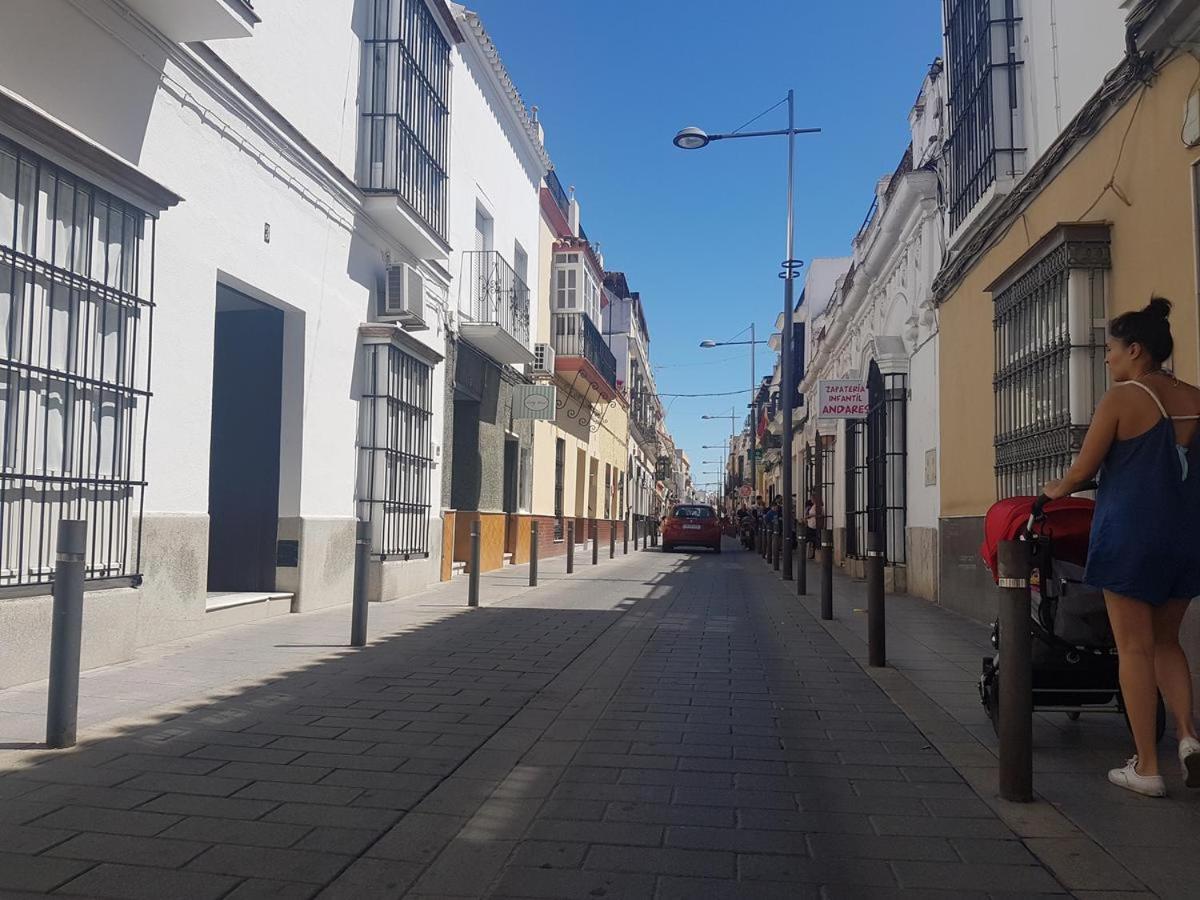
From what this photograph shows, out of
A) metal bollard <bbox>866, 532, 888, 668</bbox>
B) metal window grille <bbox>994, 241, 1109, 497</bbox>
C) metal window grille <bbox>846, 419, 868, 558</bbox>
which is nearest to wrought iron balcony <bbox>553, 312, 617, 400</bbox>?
metal window grille <bbox>846, 419, 868, 558</bbox>

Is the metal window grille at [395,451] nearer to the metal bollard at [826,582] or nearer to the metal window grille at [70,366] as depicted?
the metal window grille at [70,366]

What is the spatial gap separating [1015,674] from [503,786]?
2.05 m

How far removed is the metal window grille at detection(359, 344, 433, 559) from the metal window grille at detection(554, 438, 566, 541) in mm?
10189

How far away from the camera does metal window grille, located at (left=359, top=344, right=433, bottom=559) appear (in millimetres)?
11000

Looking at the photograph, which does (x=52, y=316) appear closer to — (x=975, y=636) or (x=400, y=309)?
(x=400, y=309)

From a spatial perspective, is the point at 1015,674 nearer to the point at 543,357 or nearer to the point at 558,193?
the point at 543,357

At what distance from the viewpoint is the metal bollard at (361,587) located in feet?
24.7

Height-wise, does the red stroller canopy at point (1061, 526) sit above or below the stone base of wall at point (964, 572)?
above

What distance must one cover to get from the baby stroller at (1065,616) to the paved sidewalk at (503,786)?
0.51 meters

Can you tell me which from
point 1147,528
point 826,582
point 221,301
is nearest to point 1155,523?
point 1147,528

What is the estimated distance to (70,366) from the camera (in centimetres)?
610

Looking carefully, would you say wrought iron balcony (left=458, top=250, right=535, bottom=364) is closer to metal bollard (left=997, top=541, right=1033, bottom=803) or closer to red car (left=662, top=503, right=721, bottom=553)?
metal bollard (left=997, top=541, right=1033, bottom=803)

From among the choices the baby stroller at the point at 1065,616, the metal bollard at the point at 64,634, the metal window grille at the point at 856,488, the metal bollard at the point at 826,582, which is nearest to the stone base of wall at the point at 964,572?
the metal bollard at the point at 826,582

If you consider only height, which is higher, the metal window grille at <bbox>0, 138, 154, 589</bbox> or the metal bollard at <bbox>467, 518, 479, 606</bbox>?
the metal window grille at <bbox>0, 138, 154, 589</bbox>
